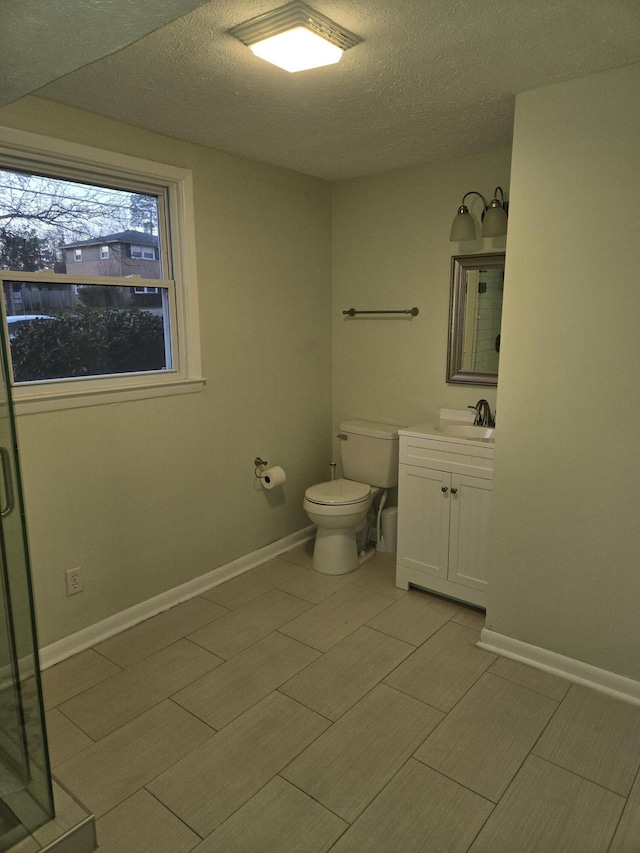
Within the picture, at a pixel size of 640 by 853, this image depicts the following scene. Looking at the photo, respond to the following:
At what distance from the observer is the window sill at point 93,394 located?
2.39 m

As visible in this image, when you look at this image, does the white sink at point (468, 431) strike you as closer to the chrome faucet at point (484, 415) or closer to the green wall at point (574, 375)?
the chrome faucet at point (484, 415)

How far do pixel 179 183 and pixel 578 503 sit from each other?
227 cm

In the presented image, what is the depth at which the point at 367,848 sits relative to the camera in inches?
66.5

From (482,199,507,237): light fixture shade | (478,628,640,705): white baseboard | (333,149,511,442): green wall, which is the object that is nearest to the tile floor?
(478,628,640,705): white baseboard

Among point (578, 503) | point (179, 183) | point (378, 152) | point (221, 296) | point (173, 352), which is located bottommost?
point (578, 503)

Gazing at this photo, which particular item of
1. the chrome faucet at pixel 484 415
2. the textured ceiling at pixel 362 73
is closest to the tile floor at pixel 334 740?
the chrome faucet at pixel 484 415

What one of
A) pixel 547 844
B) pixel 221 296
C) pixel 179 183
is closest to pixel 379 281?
pixel 221 296

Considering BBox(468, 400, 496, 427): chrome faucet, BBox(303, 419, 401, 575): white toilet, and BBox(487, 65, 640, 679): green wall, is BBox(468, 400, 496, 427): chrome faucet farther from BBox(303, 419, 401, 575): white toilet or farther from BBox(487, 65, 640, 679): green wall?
BBox(487, 65, 640, 679): green wall

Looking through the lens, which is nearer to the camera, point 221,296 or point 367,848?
point 367,848

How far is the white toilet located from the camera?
334 centimetres

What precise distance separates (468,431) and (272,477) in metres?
1.11

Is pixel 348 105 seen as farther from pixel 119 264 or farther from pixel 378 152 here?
pixel 119 264

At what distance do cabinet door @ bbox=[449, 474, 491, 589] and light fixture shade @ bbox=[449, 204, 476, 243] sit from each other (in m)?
1.22

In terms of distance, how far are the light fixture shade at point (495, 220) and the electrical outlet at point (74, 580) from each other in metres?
2.50
